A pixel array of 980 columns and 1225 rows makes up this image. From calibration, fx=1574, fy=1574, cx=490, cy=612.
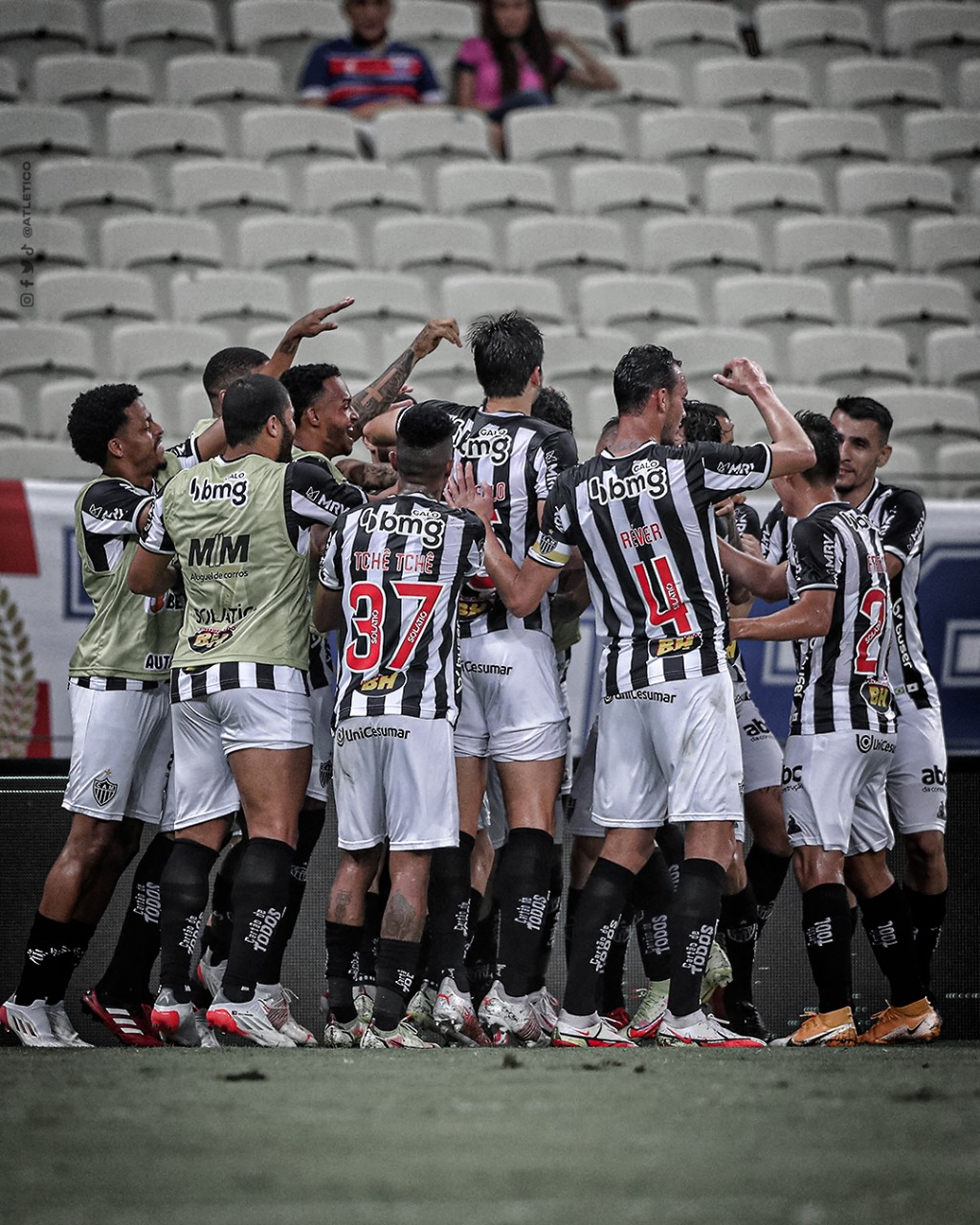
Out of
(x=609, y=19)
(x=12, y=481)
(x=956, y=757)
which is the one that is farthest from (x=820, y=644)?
(x=609, y=19)

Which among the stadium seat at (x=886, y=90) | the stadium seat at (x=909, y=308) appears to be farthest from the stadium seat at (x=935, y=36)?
the stadium seat at (x=909, y=308)

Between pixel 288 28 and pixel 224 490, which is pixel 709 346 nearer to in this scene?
pixel 288 28

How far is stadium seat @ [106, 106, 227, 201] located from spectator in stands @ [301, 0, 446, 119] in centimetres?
88

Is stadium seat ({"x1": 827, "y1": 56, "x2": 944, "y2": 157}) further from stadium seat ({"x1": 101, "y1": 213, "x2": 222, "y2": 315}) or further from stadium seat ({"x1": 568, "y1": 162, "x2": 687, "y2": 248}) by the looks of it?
stadium seat ({"x1": 101, "y1": 213, "x2": 222, "y2": 315})

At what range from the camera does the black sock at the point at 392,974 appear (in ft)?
15.4

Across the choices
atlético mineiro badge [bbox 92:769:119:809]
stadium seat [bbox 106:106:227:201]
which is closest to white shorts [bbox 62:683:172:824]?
atlético mineiro badge [bbox 92:769:119:809]

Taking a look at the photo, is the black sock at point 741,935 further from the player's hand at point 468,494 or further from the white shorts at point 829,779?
the player's hand at point 468,494

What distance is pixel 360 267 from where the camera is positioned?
10.7 m

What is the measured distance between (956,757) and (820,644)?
122 cm

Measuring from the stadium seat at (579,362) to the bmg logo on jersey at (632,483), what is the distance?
4.60 metres

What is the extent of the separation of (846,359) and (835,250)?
1.32 m

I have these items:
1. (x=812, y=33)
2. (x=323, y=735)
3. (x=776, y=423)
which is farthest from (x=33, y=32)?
(x=776, y=423)

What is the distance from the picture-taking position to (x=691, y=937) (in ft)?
15.5

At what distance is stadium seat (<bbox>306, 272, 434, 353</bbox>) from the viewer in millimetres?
Answer: 9891
